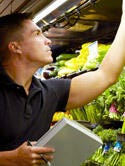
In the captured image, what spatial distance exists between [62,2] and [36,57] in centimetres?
92

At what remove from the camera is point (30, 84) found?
2.50 meters

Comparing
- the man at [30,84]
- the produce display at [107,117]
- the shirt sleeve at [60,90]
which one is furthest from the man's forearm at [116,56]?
the produce display at [107,117]

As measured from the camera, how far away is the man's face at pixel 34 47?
241 cm

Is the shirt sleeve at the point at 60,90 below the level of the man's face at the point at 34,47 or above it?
below

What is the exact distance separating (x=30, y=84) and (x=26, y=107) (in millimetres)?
223

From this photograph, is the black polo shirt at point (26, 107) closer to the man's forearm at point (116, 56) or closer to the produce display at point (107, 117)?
the man's forearm at point (116, 56)

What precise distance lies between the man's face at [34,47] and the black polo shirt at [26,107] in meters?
0.16

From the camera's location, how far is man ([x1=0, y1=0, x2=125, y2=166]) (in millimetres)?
2279

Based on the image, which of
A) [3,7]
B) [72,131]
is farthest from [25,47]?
[3,7]

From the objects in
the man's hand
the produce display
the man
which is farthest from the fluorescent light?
the man's hand

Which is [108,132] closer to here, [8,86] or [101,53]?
[101,53]

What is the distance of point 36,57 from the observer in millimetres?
2428

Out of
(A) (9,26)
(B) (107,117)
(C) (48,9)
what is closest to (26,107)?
(A) (9,26)

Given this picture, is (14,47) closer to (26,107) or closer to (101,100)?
(26,107)
